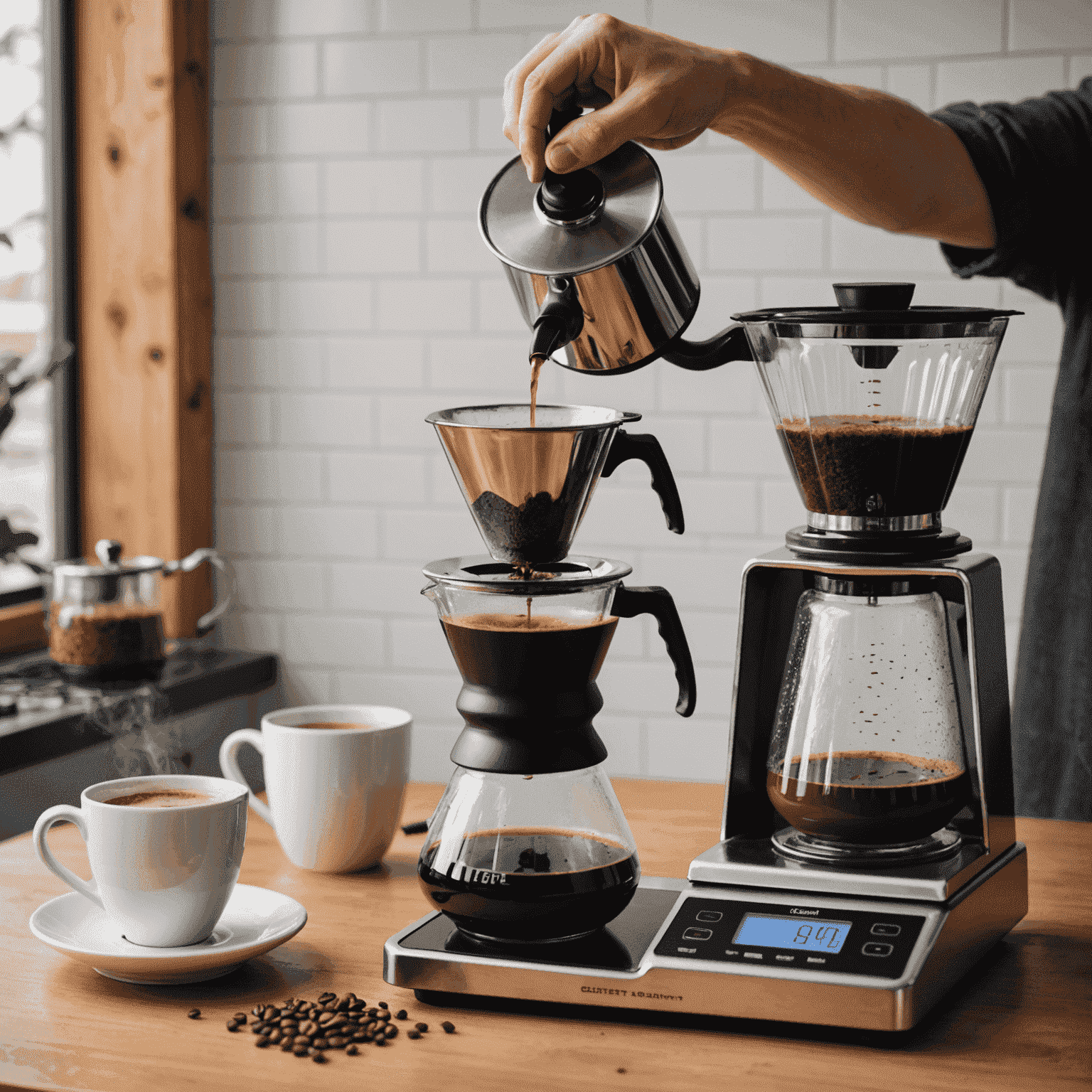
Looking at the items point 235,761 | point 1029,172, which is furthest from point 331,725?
point 1029,172

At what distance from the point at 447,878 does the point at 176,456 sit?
6.05 feet

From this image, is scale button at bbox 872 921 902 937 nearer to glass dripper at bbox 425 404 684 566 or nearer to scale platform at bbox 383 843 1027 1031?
scale platform at bbox 383 843 1027 1031

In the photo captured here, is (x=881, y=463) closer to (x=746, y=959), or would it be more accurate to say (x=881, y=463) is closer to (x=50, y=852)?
(x=746, y=959)

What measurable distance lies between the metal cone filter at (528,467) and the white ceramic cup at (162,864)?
257mm

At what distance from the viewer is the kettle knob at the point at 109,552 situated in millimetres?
2074

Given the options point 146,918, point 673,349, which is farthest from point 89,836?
point 673,349

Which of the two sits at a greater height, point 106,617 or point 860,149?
point 860,149

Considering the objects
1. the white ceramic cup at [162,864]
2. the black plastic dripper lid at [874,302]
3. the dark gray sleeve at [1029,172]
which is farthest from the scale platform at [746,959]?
the dark gray sleeve at [1029,172]

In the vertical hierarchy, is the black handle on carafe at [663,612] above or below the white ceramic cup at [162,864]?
above

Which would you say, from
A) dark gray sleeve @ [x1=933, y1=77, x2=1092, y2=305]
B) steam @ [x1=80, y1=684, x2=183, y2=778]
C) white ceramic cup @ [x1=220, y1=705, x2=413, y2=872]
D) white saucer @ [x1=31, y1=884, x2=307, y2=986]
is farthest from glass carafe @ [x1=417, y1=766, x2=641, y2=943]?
steam @ [x1=80, y1=684, x2=183, y2=778]

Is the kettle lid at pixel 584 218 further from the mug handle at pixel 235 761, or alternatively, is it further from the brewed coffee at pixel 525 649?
the mug handle at pixel 235 761

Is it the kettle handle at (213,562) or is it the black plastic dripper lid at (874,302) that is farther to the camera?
the kettle handle at (213,562)

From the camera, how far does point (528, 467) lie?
845 millimetres

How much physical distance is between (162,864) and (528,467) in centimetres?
34
